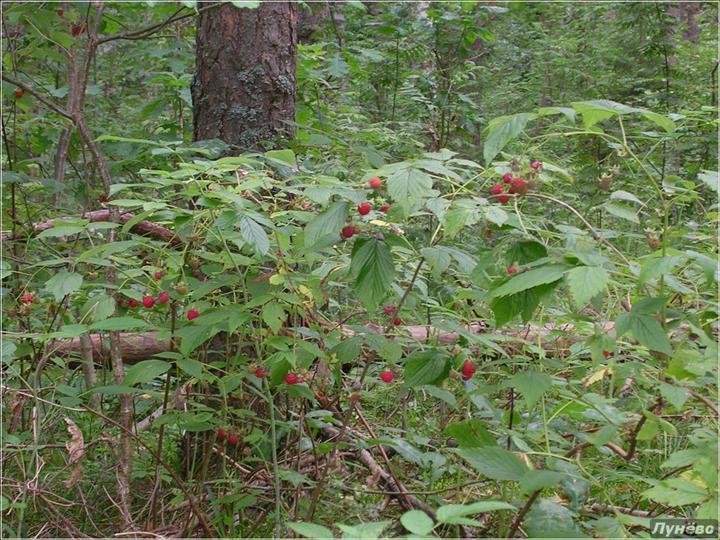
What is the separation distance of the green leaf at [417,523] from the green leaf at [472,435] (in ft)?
2.26

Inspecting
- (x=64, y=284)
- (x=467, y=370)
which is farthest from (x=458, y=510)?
(x=64, y=284)

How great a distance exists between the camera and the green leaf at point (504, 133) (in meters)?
1.51

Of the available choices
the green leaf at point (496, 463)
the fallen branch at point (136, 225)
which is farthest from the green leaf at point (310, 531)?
the fallen branch at point (136, 225)

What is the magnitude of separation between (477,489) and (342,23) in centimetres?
531

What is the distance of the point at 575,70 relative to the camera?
7828 millimetres

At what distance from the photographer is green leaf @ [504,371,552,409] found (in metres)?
1.64

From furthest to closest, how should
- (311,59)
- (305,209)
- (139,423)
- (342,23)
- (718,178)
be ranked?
(342,23)
(311,59)
(139,423)
(305,209)
(718,178)

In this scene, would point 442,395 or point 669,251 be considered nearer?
point 669,251

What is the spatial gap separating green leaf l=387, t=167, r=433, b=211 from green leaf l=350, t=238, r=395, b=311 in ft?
0.61

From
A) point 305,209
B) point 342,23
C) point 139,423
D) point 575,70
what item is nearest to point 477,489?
point 305,209

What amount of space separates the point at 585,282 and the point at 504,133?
1.25 ft

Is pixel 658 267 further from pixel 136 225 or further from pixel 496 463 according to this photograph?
pixel 136 225

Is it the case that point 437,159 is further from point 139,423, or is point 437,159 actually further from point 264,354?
point 139,423

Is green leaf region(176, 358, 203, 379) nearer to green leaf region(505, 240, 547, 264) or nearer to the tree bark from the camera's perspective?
green leaf region(505, 240, 547, 264)
